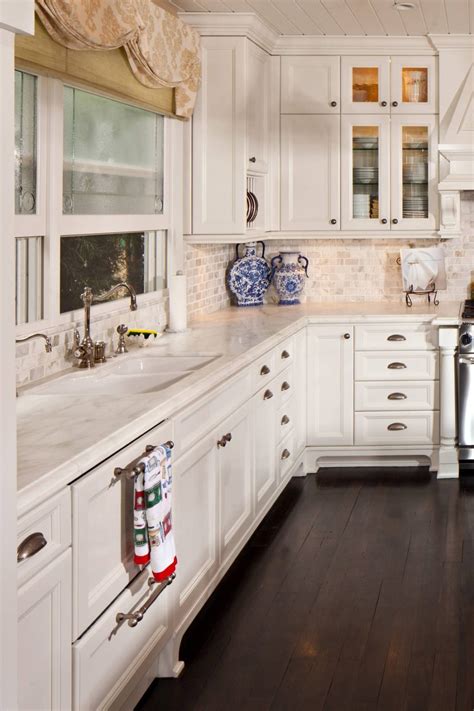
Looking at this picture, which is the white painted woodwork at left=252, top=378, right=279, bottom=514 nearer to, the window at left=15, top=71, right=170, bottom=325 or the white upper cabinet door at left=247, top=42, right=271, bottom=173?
the window at left=15, top=71, right=170, bottom=325

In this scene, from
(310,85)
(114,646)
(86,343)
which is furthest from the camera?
(310,85)

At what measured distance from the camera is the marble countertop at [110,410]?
2.28 metres

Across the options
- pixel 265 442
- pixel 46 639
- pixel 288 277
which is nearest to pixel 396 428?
pixel 288 277

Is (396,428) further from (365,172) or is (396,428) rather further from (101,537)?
(101,537)

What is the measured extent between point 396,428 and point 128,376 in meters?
2.43

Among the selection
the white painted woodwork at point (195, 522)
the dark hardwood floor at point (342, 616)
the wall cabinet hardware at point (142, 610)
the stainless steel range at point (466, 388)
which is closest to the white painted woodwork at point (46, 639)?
the wall cabinet hardware at point (142, 610)

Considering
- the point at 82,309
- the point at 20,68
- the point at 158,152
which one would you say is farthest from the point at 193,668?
the point at 158,152

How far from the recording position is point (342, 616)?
3.74 m

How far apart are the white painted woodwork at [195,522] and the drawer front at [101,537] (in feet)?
1.49

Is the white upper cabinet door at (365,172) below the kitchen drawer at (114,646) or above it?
above

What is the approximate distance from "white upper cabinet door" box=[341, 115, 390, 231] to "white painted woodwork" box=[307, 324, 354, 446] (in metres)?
0.77

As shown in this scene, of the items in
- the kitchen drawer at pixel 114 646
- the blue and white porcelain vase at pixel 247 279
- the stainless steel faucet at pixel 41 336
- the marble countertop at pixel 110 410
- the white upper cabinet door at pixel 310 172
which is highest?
the white upper cabinet door at pixel 310 172

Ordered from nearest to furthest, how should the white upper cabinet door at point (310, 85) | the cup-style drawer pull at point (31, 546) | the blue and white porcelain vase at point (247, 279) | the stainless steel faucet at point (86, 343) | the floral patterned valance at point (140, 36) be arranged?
the cup-style drawer pull at point (31, 546)
the floral patterned valance at point (140, 36)
the stainless steel faucet at point (86, 343)
the white upper cabinet door at point (310, 85)
the blue and white porcelain vase at point (247, 279)

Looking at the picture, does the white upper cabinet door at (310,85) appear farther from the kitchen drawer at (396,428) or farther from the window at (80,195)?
the kitchen drawer at (396,428)
